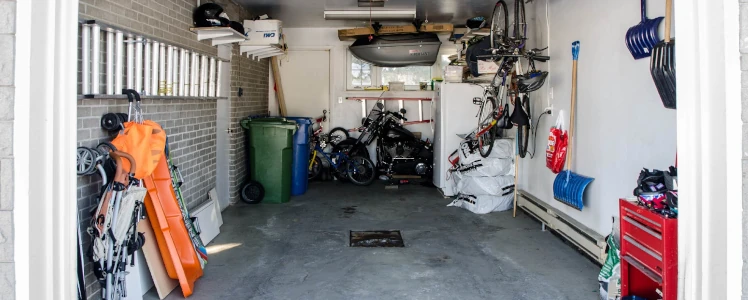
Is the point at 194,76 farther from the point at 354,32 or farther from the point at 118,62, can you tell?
the point at 354,32

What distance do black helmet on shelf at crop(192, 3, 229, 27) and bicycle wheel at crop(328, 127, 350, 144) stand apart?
12.8 feet

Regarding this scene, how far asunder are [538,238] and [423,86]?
4441 mm

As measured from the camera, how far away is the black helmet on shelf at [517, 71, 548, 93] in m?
5.11

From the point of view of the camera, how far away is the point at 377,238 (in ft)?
16.7

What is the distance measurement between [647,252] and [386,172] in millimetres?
5969

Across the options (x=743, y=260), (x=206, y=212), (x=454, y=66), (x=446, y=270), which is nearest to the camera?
(x=743, y=260)

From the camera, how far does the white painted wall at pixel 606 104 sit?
3504 millimetres

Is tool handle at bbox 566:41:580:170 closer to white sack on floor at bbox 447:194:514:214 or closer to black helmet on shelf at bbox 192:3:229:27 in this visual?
white sack on floor at bbox 447:194:514:214

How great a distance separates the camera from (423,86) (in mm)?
9016

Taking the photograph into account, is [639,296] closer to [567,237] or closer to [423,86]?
[567,237]

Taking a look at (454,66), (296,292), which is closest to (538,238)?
(296,292)

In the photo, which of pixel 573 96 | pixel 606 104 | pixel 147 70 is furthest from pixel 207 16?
pixel 606 104

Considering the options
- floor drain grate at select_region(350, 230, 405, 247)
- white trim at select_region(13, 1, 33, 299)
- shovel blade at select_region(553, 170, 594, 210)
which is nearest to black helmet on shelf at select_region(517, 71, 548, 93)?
shovel blade at select_region(553, 170, 594, 210)

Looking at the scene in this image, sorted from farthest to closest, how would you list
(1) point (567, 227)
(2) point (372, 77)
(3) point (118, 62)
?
(2) point (372, 77), (1) point (567, 227), (3) point (118, 62)
